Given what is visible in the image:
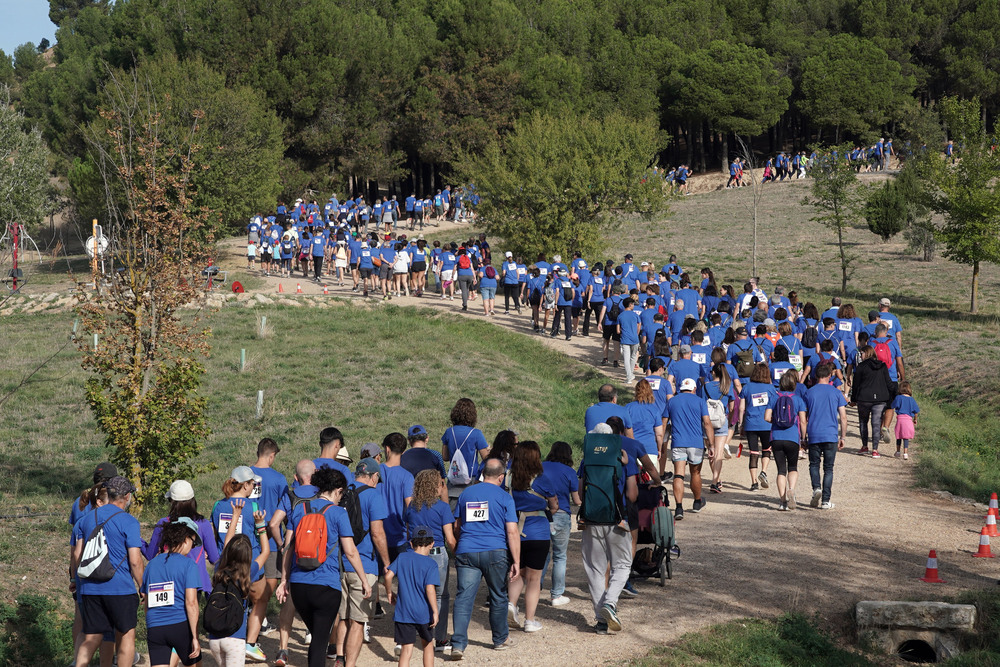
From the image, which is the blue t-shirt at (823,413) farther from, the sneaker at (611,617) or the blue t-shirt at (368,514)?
the blue t-shirt at (368,514)

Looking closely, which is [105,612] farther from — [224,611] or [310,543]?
[310,543]

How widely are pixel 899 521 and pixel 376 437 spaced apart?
8.40m

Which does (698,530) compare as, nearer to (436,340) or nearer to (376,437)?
(376,437)

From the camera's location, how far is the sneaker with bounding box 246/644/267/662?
8.46 metres

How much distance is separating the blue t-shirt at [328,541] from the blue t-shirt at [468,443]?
6.85 feet

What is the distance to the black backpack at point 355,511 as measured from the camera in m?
8.12

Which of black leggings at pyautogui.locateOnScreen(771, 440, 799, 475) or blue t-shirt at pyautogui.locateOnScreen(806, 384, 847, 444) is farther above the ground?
blue t-shirt at pyautogui.locateOnScreen(806, 384, 847, 444)

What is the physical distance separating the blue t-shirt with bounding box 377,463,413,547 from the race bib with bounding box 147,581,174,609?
206 cm

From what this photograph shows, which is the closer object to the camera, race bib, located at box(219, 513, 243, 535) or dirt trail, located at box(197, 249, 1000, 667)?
race bib, located at box(219, 513, 243, 535)

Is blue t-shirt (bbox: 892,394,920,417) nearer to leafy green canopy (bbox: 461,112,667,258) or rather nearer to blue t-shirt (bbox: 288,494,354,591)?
blue t-shirt (bbox: 288,494,354,591)

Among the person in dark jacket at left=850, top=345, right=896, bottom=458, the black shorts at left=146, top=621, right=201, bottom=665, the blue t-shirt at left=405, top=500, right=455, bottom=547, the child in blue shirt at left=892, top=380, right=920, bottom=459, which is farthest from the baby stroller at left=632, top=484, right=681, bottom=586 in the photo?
the child in blue shirt at left=892, top=380, right=920, bottom=459

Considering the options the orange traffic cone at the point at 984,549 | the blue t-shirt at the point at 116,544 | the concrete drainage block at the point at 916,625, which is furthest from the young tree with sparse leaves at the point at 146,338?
the orange traffic cone at the point at 984,549

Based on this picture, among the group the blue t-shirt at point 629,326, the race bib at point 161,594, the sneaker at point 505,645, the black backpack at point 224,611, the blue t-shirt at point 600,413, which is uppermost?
the blue t-shirt at point 629,326

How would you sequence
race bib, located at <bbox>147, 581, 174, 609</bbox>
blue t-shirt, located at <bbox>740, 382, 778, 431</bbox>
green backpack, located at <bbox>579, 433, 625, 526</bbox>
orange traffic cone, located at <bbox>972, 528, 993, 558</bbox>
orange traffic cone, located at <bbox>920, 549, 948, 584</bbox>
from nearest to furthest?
1. race bib, located at <bbox>147, 581, 174, 609</bbox>
2. green backpack, located at <bbox>579, 433, 625, 526</bbox>
3. orange traffic cone, located at <bbox>920, 549, 948, 584</bbox>
4. orange traffic cone, located at <bbox>972, 528, 993, 558</bbox>
5. blue t-shirt, located at <bbox>740, 382, 778, 431</bbox>
